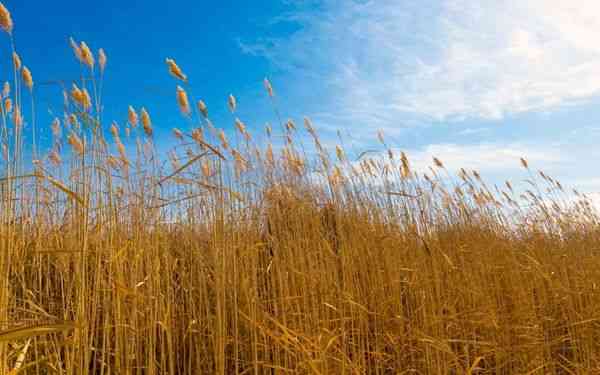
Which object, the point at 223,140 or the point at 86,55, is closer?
the point at 86,55

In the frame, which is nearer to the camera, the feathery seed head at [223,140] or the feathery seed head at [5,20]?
the feathery seed head at [5,20]

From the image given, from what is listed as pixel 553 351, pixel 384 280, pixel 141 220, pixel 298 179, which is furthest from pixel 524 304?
pixel 141 220

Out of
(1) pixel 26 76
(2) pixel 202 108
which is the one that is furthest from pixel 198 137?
(1) pixel 26 76

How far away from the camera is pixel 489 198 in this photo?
359cm

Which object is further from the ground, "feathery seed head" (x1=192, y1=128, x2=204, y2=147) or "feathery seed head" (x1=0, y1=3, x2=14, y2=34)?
"feathery seed head" (x1=0, y1=3, x2=14, y2=34)

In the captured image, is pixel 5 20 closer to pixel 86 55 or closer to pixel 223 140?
pixel 86 55

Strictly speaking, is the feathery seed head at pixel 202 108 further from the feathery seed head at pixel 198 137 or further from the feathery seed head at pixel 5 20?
the feathery seed head at pixel 5 20

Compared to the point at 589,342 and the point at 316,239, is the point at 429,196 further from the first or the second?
the point at 589,342

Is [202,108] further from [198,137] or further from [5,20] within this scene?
[5,20]

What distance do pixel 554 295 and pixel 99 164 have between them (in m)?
2.55

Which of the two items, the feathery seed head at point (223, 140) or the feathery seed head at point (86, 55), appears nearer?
the feathery seed head at point (86, 55)

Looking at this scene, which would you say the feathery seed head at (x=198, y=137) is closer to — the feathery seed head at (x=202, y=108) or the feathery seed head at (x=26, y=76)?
the feathery seed head at (x=202, y=108)

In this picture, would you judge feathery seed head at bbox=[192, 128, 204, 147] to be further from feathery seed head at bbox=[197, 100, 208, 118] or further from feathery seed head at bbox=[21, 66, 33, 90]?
feathery seed head at bbox=[21, 66, 33, 90]

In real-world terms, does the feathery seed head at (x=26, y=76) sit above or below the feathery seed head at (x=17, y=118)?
above
